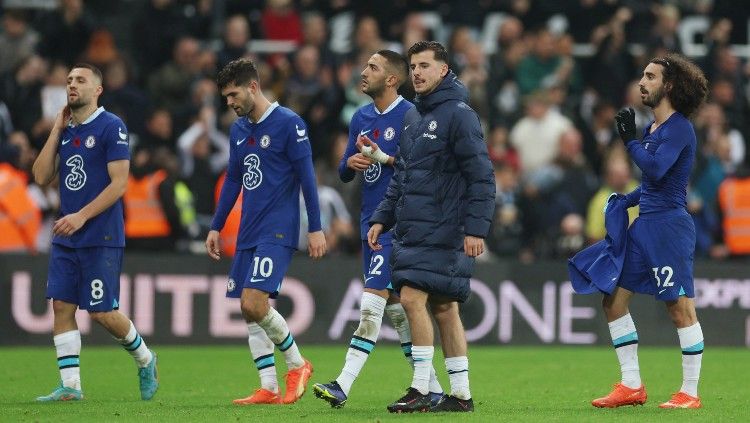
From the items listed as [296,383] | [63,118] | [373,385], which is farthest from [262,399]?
[63,118]

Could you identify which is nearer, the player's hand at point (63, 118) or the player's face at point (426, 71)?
the player's face at point (426, 71)

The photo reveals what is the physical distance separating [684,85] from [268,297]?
331cm

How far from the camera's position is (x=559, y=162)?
61.4 ft

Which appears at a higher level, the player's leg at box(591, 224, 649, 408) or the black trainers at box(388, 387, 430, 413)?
the player's leg at box(591, 224, 649, 408)

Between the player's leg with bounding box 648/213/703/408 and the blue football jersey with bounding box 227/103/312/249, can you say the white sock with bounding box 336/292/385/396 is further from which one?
the player's leg with bounding box 648/213/703/408

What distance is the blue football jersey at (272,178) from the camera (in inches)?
422

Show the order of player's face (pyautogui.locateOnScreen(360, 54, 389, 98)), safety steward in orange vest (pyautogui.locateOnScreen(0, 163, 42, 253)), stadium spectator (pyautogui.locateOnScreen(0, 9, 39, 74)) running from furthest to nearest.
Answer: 1. stadium spectator (pyautogui.locateOnScreen(0, 9, 39, 74))
2. safety steward in orange vest (pyautogui.locateOnScreen(0, 163, 42, 253))
3. player's face (pyautogui.locateOnScreen(360, 54, 389, 98))

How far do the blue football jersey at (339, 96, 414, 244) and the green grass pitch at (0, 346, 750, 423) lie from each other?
1.51 metres

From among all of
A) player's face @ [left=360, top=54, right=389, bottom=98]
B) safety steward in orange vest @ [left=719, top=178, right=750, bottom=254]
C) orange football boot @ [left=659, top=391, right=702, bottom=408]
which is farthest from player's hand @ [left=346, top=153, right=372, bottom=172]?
safety steward in orange vest @ [left=719, top=178, right=750, bottom=254]

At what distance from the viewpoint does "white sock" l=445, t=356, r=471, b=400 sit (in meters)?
9.76

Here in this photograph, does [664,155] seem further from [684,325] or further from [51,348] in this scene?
[51,348]

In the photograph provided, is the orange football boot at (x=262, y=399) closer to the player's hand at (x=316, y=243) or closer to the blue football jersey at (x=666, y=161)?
the player's hand at (x=316, y=243)

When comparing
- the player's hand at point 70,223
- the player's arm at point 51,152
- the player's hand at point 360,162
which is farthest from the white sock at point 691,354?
the player's arm at point 51,152

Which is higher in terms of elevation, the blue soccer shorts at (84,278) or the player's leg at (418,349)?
the blue soccer shorts at (84,278)
